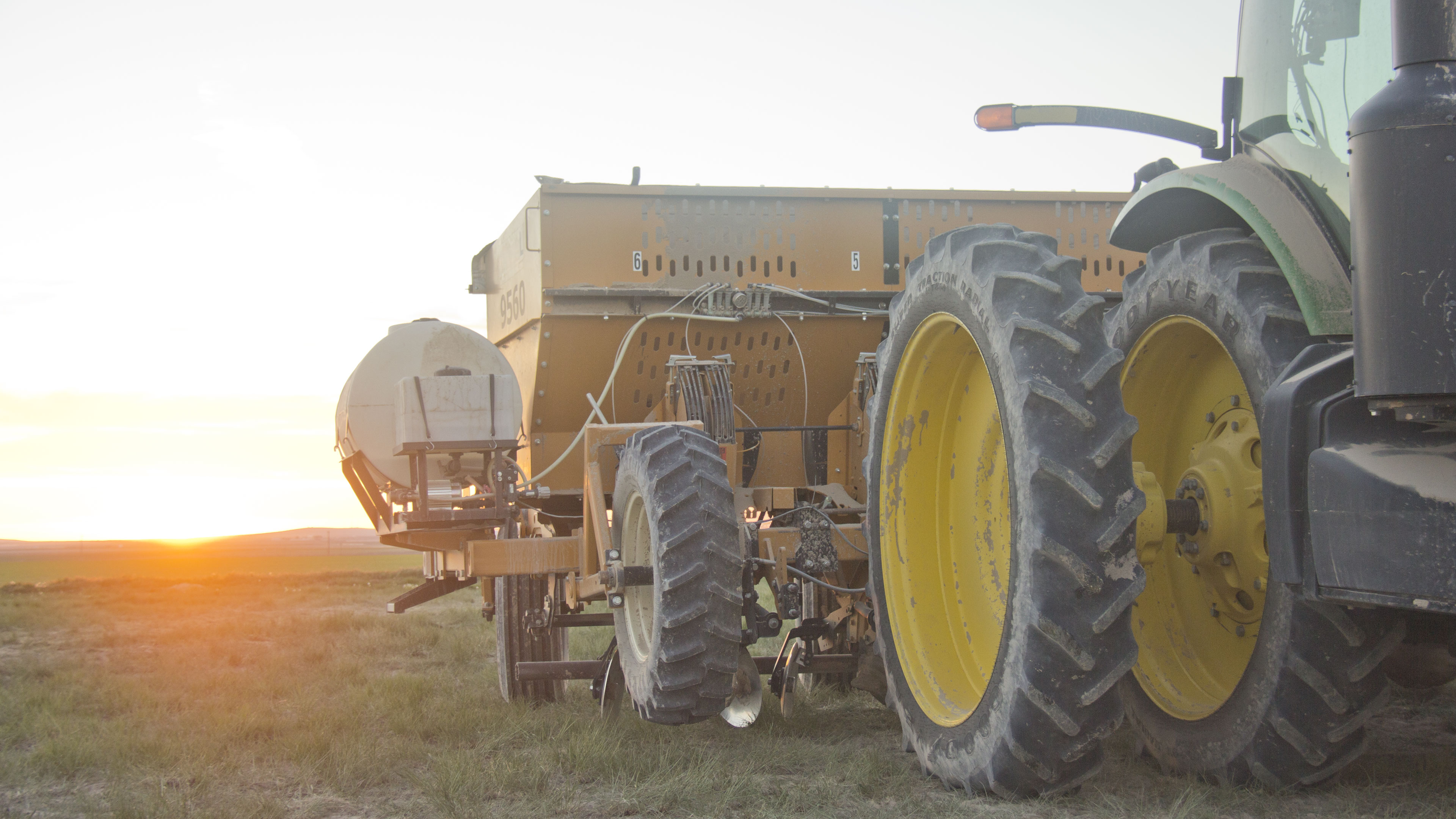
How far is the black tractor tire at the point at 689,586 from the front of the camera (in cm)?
461

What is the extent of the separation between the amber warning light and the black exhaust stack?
1.71 metres

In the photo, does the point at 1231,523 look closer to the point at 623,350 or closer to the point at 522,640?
the point at 623,350

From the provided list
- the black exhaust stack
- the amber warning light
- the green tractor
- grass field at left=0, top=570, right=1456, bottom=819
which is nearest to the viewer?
the black exhaust stack

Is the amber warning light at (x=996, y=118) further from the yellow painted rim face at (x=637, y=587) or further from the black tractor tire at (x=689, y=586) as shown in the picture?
the yellow painted rim face at (x=637, y=587)

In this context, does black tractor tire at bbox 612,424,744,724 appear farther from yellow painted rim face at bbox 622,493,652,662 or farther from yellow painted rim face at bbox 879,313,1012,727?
yellow painted rim face at bbox 879,313,1012,727

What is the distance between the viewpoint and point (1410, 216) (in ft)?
8.61

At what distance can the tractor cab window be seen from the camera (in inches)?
134

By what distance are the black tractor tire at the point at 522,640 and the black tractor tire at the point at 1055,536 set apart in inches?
151

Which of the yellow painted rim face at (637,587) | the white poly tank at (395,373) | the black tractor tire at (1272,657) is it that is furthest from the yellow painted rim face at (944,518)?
the white poly tank at (395,373)

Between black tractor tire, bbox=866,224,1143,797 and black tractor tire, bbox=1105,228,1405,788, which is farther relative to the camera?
black tractor tire, bbox=1105,228,1405,788

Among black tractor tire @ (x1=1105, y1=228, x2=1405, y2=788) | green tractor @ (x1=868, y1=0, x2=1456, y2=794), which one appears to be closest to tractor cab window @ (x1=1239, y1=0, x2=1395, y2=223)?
green tractor @ (x1=868, y1=0, x2=1456, y2=794)

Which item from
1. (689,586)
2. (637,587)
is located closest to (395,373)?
(637,587)

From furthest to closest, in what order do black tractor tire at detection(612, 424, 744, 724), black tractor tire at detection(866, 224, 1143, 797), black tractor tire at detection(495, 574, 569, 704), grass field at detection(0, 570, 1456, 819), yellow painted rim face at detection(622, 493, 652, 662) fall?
black tractor tire at detection(495, 574, 569, 704) < yellow painted rim face at detection(622, 493, 652, 662) < black tractor tire at detection(612, 424, 744, 724) < grass field at detection(0, 570, 1456, 819) < black tractor tire at detection(866, 224, 1143, 797)

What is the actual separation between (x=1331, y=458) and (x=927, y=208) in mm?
4357
